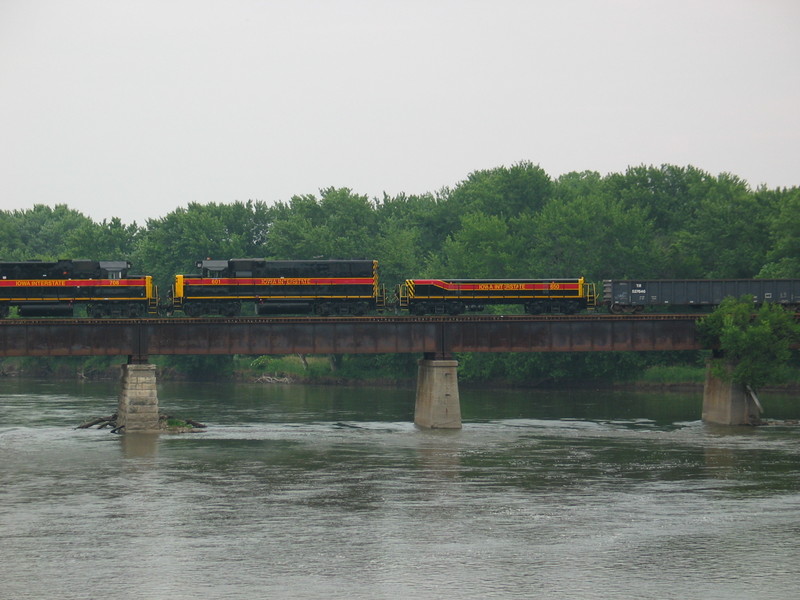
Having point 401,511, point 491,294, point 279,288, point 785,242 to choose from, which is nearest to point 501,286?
point 491,294

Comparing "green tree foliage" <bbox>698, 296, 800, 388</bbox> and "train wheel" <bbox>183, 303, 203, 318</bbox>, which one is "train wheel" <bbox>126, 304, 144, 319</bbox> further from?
"green tree foliage" <bbox>698, 296, 800, 388</bbox>

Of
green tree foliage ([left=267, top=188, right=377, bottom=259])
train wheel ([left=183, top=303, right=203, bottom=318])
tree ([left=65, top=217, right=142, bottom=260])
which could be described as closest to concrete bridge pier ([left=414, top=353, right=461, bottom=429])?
train wheel ([left=183, top=303, right=203, bottom=318])

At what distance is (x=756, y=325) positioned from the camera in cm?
7706

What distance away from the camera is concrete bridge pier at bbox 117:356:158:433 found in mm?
71188

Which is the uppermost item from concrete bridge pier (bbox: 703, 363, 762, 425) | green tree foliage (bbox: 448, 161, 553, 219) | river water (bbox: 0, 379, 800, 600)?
green tree foliage (bbox: 448, 161, 553, 219)

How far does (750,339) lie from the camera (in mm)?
75125

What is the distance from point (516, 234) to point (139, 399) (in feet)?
245

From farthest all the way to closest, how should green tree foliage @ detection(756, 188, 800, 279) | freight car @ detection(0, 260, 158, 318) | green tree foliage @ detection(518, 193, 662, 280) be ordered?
green tree foliage @ detection(518, 193, 662, 280), green tree foliage @ detection(756, 188, 800, 279), freight car @ detection(0, 260, 158, 318)

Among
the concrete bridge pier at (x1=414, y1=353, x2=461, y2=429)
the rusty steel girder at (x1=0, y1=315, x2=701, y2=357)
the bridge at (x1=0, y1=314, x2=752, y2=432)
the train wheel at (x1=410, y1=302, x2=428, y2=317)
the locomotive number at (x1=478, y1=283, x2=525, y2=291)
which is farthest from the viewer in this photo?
the locomotive number at (x1=478, y1=283, x2=525, y2=291)

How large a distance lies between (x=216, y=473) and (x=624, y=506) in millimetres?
19801

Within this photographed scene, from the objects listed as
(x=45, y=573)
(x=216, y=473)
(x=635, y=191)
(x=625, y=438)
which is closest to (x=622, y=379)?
(x=635, y=191)

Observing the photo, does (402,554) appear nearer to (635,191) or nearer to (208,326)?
(208,326)

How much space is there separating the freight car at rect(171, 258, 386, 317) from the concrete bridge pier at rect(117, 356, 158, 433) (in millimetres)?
7888

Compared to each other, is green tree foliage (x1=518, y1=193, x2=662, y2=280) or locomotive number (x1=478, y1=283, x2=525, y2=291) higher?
green tree foliage (x1=518, y1=193, x2=662, y2=280)
